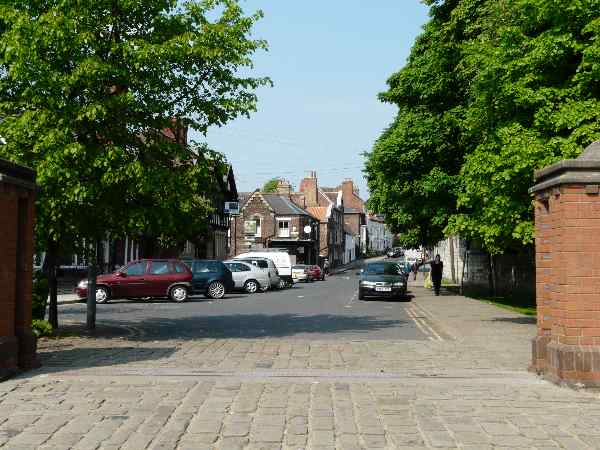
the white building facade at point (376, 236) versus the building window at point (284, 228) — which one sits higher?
the white building facade at point (376, 236)

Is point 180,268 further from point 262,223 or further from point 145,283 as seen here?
point 262,223

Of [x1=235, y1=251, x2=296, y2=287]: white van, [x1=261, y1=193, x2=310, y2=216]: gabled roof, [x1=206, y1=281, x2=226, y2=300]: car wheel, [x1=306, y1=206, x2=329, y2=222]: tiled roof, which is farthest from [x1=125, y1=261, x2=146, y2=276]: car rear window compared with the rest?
[x1=306, y1=206, x2=329, y2=222]: tiled roof

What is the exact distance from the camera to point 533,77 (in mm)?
17578

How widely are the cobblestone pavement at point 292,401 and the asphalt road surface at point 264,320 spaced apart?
329 cm

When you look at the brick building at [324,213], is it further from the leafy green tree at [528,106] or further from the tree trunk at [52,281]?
the tree trunk at [52,281]

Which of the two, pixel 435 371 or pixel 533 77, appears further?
pixel 533 77

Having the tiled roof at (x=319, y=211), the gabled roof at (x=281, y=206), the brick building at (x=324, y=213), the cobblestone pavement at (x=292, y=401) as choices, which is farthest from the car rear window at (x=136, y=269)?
the tiled roof at (x=319, y=211)

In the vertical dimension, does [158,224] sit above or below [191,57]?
below

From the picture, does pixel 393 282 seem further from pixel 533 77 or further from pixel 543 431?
pixel 543 431

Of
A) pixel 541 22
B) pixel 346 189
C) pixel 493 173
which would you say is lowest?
pixel 493 173

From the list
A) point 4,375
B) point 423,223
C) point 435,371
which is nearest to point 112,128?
point 4,375

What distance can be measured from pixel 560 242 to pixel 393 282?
23033 millimetres

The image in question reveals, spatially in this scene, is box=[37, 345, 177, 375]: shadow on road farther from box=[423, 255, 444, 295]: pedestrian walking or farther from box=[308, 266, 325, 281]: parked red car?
box=[308, 266, 325, 281]: parked red car

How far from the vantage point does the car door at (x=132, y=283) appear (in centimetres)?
3019
